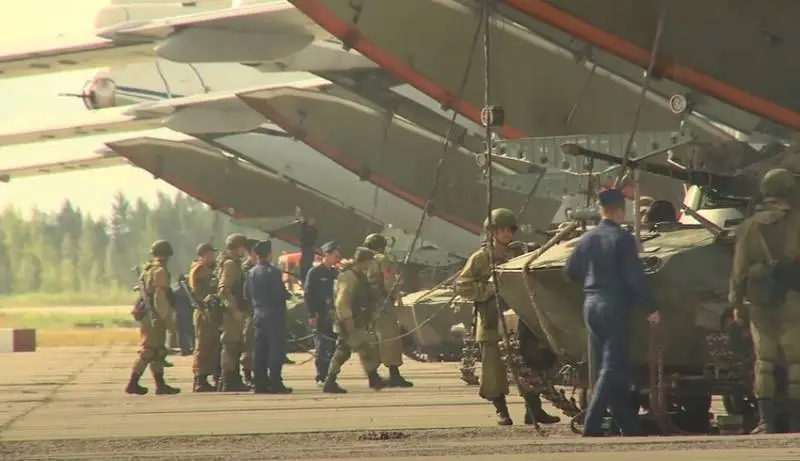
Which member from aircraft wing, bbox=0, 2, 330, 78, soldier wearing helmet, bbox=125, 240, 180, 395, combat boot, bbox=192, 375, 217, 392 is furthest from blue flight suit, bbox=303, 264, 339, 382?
aircraft wing, bbox=0, 2, 330, 78

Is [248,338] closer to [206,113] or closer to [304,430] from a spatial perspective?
[304,430]

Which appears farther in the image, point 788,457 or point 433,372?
point 433,372

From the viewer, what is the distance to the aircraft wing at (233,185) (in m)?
33.7

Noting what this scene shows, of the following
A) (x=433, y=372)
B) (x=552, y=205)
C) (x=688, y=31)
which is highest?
(x=688, y=31)

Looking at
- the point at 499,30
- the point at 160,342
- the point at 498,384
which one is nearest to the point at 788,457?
the point at 498,384

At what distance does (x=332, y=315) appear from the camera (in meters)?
21.3

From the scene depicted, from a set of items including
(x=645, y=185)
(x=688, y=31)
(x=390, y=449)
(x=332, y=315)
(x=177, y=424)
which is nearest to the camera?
(x=390, y=449)

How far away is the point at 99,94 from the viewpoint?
1686 inches

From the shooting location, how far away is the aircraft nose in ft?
140

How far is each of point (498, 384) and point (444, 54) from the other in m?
10.5

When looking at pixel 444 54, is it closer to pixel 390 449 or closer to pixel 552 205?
pixel 552 205

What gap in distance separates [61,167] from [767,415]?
3695 centimetres

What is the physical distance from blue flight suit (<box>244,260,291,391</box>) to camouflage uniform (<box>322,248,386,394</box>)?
0.56m

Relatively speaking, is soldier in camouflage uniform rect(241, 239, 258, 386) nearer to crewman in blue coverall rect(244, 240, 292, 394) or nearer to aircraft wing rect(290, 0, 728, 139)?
crewman in blue coverall rect(244, 240, 292, 394)
